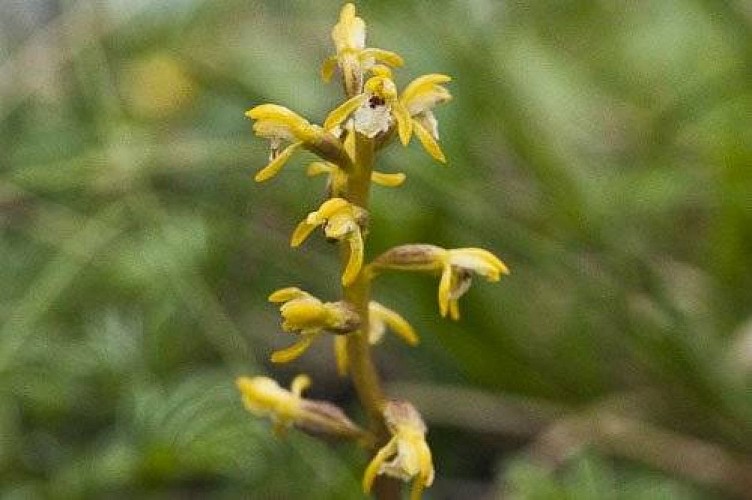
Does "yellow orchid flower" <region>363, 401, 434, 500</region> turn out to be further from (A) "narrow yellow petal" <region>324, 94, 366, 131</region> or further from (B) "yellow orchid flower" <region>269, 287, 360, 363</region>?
(A) "narrow yellow petal" <region>324, 94, 366, 131</region>

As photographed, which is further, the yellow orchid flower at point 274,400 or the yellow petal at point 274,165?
the yellow orchid flower at point 274,400

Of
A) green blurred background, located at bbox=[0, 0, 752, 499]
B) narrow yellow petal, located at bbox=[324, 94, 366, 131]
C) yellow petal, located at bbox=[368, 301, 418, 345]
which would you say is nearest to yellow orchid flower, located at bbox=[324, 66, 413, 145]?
narrow yellow petal, located at bbox=[324, 94, 366, 131]

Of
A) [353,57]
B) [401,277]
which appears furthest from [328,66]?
[401,277]

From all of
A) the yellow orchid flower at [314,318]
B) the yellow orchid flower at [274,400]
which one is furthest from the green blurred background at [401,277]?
the yellow orchid flower at [314,318]

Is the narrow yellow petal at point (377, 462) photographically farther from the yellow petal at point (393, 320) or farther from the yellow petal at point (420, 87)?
the yellow petal at point (420, 87)

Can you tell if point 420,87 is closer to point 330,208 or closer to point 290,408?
point 330,208

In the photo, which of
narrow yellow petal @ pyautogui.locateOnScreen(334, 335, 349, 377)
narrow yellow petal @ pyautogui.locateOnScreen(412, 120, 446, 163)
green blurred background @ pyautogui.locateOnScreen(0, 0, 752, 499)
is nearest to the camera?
narrow yellow petal @ pyautogui.locateOnScreen(412, 120, 446, 163)

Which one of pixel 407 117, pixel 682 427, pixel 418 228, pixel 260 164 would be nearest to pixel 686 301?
pixel 682 427
